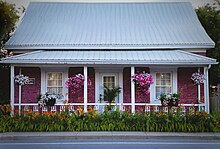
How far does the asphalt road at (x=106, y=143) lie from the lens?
11750 millimetres

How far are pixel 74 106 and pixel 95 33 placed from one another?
202 inches

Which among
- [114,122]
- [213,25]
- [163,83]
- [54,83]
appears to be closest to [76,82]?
[54,83]

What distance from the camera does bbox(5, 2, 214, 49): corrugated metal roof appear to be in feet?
68.5

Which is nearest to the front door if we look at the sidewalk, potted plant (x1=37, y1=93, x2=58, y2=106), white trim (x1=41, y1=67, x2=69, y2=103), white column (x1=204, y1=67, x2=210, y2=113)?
white trim (x1=41, y1=67, x2=69, y2=103)

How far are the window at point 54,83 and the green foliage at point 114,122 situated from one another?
5352 millimetres

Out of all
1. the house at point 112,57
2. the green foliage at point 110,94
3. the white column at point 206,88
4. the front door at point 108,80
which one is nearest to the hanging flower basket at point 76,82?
the house at point 112,57

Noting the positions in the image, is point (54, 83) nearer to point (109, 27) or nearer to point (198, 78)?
point (109, 27)

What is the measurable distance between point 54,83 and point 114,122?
21.9 ft

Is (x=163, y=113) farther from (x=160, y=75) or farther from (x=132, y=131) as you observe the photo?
(x=160, y=75)

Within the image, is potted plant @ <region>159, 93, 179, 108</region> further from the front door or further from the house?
the front door

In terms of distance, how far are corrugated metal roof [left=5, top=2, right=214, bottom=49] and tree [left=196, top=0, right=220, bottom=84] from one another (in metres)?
2.02

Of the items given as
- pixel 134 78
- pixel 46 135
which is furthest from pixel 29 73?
pixel 46 135

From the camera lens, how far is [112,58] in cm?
1898

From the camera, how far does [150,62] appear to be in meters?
18.5
